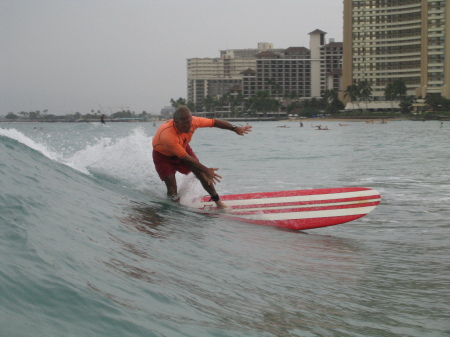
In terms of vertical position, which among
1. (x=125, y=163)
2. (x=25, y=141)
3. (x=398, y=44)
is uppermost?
(x=398, y=44)

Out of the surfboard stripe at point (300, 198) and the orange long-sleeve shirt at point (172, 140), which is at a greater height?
the orange long-sleeve shirt at point (172, 140)

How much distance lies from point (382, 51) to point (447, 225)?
513 ft

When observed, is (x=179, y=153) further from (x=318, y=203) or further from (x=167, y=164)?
(x=318, y=203)

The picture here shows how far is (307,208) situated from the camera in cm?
801

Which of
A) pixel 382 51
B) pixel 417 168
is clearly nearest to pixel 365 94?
pixel 382 51

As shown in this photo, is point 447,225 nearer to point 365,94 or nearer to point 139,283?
point 139,283

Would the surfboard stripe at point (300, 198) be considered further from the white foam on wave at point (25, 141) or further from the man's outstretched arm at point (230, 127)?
the white foam on wave at point (25, 141)

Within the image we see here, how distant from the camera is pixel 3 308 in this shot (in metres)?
2.87

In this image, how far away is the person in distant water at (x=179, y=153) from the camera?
7934 mm

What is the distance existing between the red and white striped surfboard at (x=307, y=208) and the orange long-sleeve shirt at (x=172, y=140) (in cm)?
107

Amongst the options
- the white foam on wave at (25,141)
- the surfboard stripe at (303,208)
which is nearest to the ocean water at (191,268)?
the surfboard stripe at (303,208)

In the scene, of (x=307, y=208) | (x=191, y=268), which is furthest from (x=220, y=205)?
Answer: (x=191, y=268)

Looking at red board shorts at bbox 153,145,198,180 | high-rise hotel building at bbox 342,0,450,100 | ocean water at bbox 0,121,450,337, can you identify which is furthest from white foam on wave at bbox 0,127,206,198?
high-rise hotel building at bbox 342,0,450,100

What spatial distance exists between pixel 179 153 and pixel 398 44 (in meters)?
156
